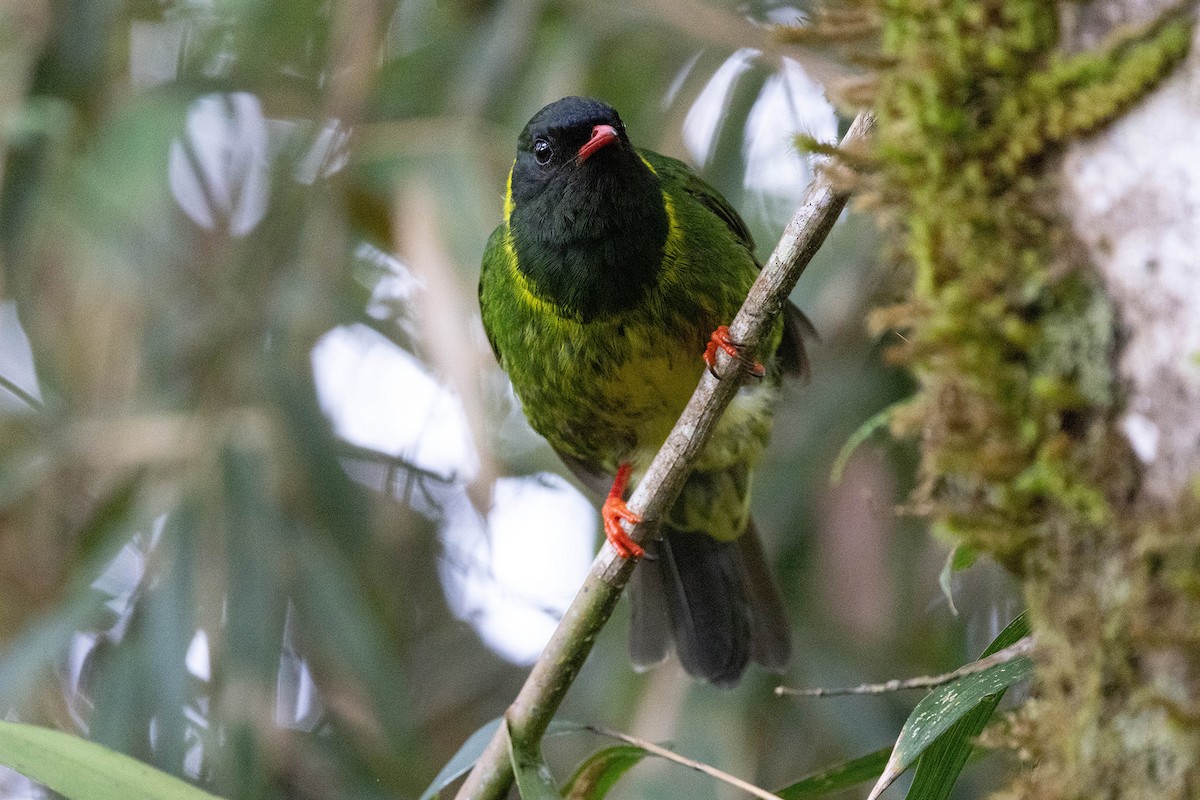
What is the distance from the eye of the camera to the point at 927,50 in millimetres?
976

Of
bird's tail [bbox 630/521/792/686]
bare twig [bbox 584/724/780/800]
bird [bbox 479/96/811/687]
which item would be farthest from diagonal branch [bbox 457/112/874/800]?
bird's tail [bbox 630/521/792/686]

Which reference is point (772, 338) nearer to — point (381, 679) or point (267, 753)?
point (381, 679)

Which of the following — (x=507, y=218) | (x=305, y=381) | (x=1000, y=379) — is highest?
(x=1000, y=379)

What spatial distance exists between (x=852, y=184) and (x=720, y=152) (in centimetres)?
258

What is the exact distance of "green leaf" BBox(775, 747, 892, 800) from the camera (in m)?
1.77

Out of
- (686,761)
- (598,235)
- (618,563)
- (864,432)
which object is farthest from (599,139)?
(686,761)

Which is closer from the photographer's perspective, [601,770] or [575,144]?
A: [601,770]

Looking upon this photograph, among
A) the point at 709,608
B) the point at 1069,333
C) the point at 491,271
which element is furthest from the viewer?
the point at 709,608

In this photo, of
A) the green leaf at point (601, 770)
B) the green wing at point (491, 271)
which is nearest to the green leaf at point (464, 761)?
the green leaf at point (601, 770)

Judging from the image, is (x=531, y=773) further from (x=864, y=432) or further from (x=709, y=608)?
(x=709, y=608)

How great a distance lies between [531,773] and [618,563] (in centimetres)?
37

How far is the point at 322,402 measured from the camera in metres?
3.88

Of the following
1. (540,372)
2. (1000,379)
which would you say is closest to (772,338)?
(540,372)

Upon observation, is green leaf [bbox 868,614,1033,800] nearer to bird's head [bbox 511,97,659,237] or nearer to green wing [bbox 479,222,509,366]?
bird's head [bbox 511,97,659,237]
